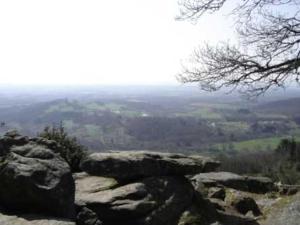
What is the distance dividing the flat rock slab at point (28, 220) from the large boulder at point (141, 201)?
4.93ft

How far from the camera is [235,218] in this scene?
12.0 meters

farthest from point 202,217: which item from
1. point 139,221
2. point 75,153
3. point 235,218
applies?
point 75,153

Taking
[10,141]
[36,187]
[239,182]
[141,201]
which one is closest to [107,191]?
[141,201]

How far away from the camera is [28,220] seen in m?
8.49

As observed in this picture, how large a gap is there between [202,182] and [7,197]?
765cm

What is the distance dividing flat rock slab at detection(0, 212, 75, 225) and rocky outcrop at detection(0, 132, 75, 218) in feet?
1.30

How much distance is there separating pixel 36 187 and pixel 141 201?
2.56 meters

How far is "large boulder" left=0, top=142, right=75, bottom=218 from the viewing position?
29.2 feet

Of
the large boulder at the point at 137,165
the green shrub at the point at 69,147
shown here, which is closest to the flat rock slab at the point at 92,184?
the large boulder at the point at 137,165

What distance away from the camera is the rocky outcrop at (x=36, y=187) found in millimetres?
8898

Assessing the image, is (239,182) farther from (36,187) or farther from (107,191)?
(36,187)

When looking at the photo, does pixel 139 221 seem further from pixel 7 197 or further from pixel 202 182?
pixel 202 182

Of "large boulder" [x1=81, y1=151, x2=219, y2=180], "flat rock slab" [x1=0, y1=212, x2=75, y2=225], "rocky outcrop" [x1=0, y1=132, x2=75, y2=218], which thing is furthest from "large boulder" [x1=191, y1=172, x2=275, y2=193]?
"flat rock slab" [x1=0, y1=212, x2=75, y2=225]

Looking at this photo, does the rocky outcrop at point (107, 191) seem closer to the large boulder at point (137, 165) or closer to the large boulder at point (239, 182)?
the large boulder at point (137, 165)
